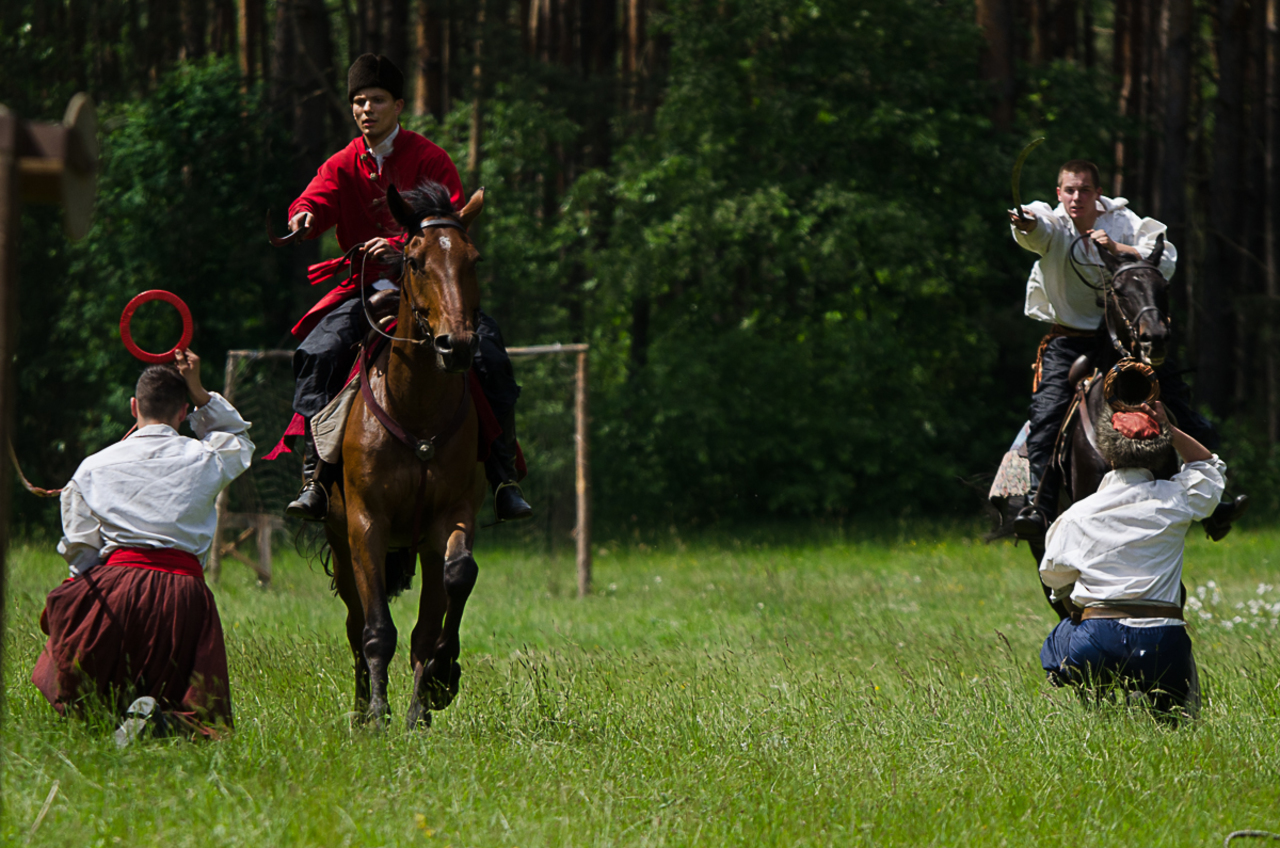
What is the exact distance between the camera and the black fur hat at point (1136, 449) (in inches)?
231

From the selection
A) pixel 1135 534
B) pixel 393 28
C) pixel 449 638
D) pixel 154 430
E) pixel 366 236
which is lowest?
pixel 449 638

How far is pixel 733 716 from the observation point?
6.40m

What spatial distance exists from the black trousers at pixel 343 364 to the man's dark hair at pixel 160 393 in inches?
51.0

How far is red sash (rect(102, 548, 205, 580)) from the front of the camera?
507 centimetres

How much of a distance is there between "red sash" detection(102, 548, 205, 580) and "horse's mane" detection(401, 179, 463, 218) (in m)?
1.86

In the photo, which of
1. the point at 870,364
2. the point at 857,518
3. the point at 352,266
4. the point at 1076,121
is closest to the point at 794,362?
the point at 870,364

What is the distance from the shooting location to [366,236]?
6.99 m

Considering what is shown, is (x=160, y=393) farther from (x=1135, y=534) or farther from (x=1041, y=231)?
(x=1041, y=231)

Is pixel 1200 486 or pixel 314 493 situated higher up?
pixel 1200 486

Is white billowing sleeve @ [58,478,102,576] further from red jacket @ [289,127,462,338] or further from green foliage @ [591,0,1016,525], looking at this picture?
green foliage @ [591,0,1016,525]

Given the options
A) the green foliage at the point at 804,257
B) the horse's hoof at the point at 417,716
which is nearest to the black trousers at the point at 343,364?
the horse's hoof at the point at 417,716

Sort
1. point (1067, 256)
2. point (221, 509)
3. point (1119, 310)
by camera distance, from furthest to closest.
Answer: point (221, 509) → point (1067, 256) → point (1119, 310)

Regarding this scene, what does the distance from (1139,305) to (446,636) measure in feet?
12.7

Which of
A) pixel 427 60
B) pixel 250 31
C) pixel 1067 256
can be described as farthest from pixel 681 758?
pixel 250 31
